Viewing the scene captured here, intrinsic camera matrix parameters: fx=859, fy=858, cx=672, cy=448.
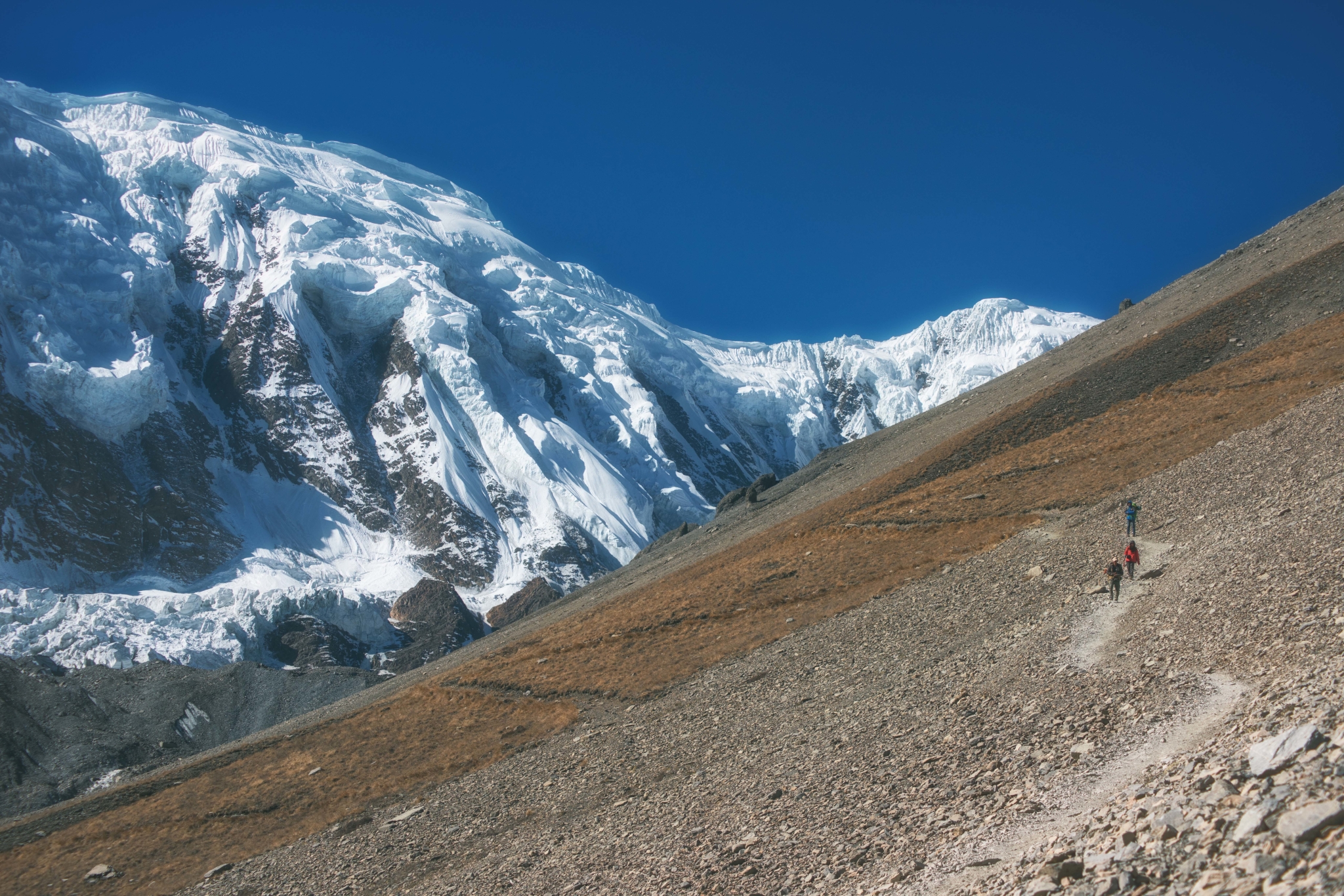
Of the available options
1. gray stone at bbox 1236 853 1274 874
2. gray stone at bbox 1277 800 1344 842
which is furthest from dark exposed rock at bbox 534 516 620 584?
gray stone at bbox 1277 800 1344 842

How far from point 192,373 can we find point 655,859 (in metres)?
182

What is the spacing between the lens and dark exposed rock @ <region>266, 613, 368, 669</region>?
115938 mm

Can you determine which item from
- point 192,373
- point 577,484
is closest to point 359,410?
point 192,373

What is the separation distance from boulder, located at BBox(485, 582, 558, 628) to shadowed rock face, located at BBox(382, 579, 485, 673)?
440 centimetres

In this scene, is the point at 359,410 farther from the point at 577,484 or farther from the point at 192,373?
the point at 577,484

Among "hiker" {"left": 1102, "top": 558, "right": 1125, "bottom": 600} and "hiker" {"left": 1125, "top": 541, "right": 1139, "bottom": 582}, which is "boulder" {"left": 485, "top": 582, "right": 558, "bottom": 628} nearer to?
"hiker" {"left": 1125, "top": 541, "right": 1139, "bottom": 582}

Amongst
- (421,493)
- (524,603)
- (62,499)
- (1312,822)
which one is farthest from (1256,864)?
(421,493)

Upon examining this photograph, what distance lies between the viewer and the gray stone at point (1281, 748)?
8.42 meters

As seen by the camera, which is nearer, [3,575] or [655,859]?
[655,859]

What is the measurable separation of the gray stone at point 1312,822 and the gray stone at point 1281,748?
4.13ft

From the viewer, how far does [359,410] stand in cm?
18275

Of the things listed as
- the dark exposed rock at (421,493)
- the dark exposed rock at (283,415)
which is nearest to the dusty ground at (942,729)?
the dark exposed rock at (421,493)

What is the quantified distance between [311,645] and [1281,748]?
124781 millimetres

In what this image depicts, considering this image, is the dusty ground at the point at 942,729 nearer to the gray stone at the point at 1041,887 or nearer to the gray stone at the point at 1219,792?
the gray stone at the point at 1219,792
